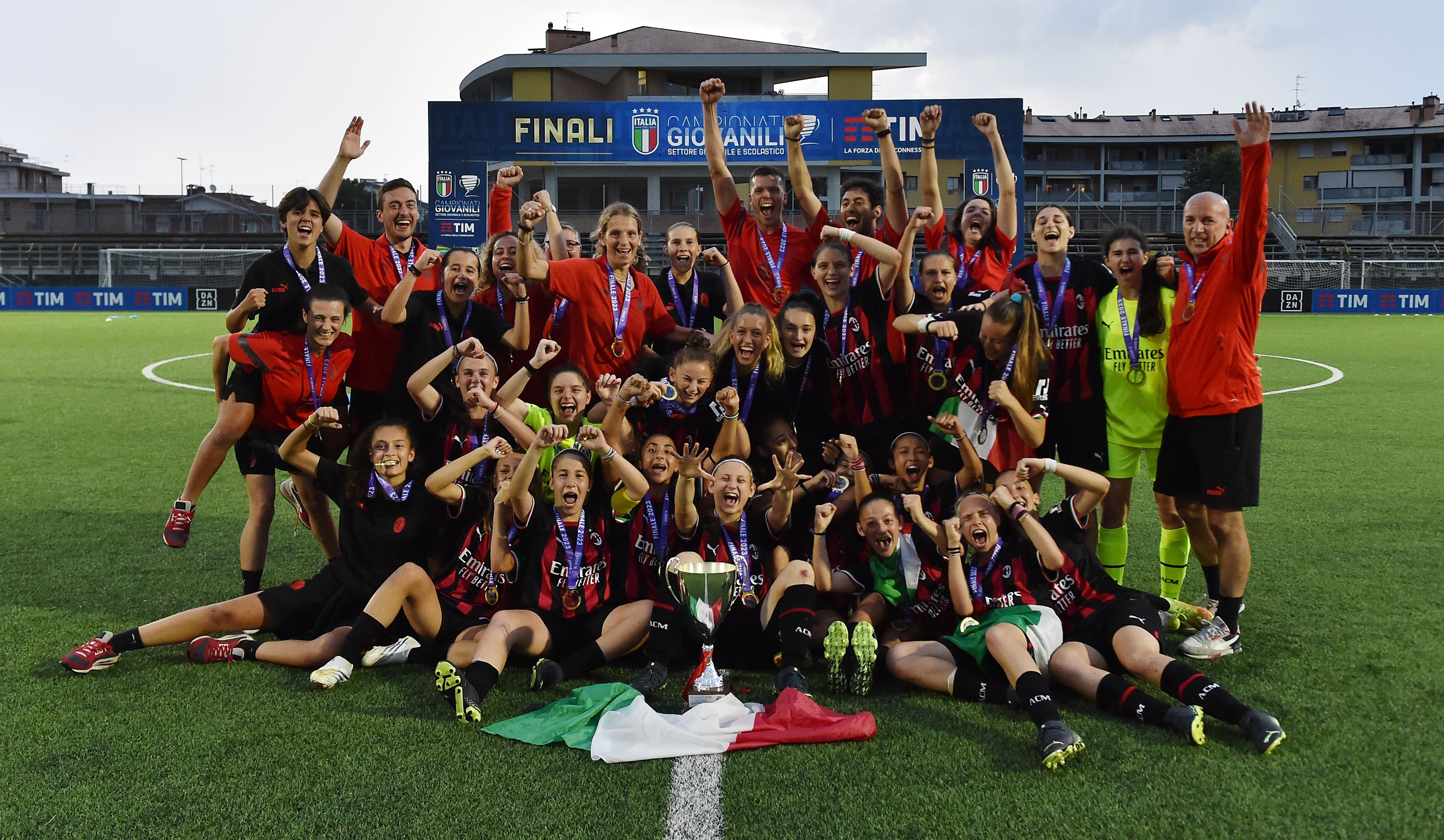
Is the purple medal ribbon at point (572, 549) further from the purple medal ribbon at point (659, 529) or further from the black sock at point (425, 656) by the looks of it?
the black sock at point (425, 656)

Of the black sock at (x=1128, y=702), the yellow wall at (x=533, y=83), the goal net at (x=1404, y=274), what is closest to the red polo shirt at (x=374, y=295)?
the black sock at (x=1128, y=702)

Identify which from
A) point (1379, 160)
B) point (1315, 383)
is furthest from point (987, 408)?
point (1379, 160)

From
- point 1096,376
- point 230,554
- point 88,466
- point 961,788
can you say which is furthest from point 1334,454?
point 88,466

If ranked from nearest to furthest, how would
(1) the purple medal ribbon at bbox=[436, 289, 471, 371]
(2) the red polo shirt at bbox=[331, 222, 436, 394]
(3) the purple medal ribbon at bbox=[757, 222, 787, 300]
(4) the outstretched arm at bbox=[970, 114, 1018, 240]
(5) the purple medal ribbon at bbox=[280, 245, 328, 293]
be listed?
1. (5) the purple medal ribbon at bbox=[280, 245, 328, 293]
2. (1) the purple medal ribbon at bbox=[436, 289, 471, 371]
3. (2) the red polo shirt at bbox=[331, 222, 436, 394]
4. (4) the outstretched arm at bbox=[970, 114, 1018, 240]
5. (3) the purple medal ribbon at bbox=[757, 222, 787, 300]

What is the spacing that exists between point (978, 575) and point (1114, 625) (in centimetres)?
51

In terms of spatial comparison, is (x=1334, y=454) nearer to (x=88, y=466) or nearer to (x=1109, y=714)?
(x=1109, y=714)

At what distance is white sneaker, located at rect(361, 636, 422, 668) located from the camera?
404 cm

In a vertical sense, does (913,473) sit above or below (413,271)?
below

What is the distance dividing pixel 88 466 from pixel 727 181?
18.8 ft

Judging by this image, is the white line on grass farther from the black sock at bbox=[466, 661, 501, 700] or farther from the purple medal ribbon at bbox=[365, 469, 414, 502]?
the purple medal ribbon at bbox=[365, 469, 414, 502]

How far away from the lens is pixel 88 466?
26.8 ft

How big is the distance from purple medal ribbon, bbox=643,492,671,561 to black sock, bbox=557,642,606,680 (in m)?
0.46

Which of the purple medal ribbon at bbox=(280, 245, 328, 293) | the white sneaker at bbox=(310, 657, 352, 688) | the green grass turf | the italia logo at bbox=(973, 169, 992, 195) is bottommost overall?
the green grass turf

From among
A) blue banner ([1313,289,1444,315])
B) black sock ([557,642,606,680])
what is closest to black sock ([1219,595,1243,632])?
black sock ([557,642,606,680])
